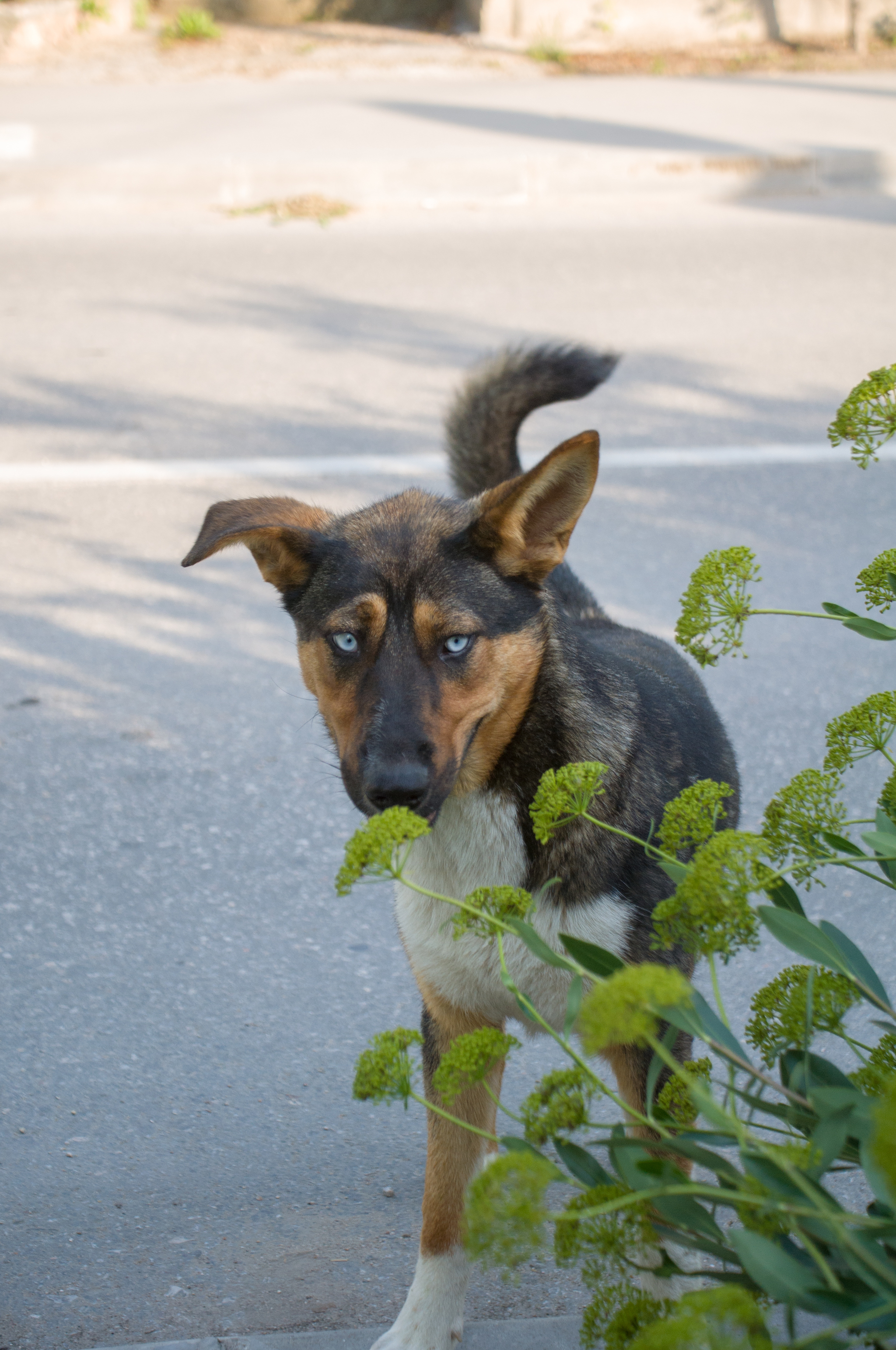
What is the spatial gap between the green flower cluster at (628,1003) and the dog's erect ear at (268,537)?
1382 mm

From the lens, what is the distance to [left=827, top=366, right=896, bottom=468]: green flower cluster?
5.37 feet

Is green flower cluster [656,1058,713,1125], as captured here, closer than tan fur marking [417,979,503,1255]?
Yes

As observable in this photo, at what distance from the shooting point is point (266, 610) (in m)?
5.18

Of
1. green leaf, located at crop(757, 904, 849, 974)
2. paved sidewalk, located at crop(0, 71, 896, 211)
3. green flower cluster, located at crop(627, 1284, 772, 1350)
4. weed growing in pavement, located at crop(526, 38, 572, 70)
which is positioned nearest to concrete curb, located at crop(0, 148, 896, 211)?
paved sidewalk, located at crop(0, 71, 896, 211)

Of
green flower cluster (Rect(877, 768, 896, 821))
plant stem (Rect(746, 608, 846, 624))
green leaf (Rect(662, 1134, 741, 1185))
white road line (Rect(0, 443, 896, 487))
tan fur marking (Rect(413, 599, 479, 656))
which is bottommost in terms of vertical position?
green leaf (Rect(662, 1134, 741, 1185))

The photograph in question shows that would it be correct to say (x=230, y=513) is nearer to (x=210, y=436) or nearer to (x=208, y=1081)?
(x=208, y=1081)

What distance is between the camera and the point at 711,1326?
1.20m

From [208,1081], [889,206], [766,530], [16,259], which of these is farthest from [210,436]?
[889,206]

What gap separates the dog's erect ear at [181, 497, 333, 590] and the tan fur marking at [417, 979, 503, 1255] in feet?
2.85

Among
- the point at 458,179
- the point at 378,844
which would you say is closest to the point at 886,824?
the point at 378,844

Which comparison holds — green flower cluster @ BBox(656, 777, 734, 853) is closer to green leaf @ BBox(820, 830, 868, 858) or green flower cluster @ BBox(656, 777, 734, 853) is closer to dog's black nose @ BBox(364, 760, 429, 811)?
green leaf @ BBox(820, 830, 868, 858)

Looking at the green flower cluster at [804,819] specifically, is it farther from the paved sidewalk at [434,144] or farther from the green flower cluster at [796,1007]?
the paved sidewalk at [434,144]

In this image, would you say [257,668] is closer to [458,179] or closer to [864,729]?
[864,729]

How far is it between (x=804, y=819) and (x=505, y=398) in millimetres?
2048
